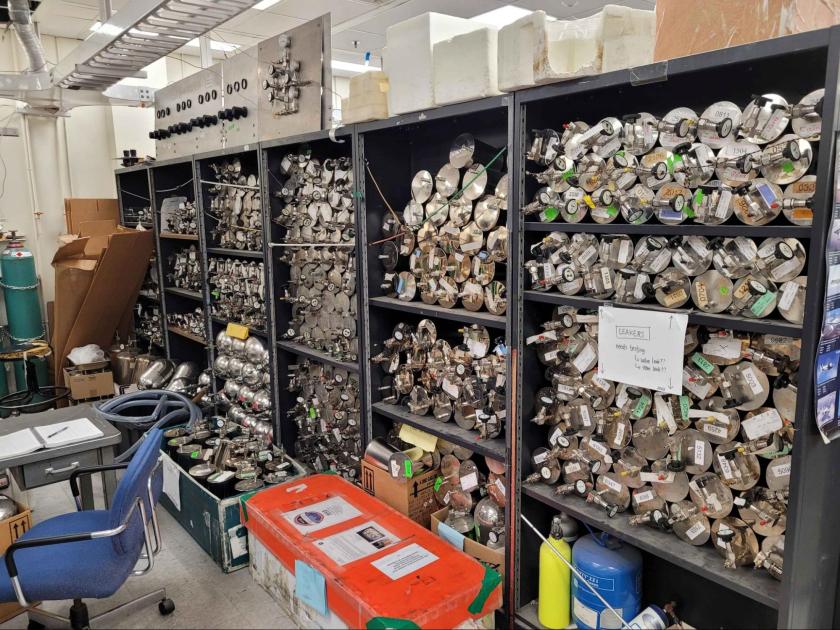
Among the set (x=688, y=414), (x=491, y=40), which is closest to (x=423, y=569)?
(x=688, y=414)

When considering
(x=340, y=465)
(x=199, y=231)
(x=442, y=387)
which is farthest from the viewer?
(x=199, y=231)

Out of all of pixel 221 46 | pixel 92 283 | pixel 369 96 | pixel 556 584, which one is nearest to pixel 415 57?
pixel 369 96

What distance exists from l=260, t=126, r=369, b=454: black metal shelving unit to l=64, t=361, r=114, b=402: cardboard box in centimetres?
195

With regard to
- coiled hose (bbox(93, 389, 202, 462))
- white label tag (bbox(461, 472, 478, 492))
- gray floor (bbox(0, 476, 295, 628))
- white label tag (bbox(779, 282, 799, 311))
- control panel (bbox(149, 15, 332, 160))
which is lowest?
gray floor (bbox(0, 476, 295, 628))

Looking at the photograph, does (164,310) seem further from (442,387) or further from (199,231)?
(442,387)

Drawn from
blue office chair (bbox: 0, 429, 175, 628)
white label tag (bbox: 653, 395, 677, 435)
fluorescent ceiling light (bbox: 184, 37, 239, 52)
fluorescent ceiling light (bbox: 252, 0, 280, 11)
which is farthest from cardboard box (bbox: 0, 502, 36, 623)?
fluorescent ceiling light (bbox: 184, 37, 239, 52)

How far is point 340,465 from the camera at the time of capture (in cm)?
308

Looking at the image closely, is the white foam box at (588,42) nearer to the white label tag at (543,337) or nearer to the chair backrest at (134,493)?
the white label tag at (543,337)

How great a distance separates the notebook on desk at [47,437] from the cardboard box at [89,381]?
6.57ft

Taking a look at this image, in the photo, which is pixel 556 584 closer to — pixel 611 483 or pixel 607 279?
pixel 611 483

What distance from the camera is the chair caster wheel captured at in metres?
2.31

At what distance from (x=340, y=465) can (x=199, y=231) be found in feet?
6.07

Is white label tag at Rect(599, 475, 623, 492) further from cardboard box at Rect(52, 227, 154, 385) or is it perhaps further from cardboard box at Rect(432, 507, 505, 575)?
cardboard box at Rect(52, 227, 154, 385)

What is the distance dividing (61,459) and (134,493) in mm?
669
